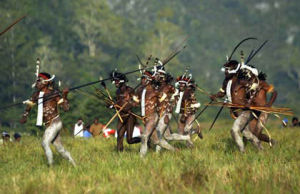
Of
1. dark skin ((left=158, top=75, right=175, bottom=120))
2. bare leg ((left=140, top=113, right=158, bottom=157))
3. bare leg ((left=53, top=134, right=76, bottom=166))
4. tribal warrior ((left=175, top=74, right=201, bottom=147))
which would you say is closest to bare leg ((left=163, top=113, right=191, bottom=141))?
dark skin ((left=158, top=75, right=175, bottom=120))

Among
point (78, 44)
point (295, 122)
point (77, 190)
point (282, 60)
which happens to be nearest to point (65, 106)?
point (77, 190)

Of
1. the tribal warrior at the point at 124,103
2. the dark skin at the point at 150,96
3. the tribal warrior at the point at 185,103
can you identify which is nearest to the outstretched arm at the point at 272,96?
the dark skin at the point at 150,96

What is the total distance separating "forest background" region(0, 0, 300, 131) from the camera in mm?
62531

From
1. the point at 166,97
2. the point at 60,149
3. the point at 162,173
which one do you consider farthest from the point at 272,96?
the point at 60,149

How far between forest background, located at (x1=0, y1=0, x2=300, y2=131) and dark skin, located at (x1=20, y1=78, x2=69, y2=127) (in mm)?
24516

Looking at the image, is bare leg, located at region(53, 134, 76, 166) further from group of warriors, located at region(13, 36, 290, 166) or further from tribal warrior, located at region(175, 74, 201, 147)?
tribal warrior, located at region(175, 74, 201, 147)

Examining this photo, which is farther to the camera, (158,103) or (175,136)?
(175,136)

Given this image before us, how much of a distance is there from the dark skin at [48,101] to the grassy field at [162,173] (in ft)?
3.68

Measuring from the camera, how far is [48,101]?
12789mm

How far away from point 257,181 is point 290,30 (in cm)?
10134

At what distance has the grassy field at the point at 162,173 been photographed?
9398 millimetres

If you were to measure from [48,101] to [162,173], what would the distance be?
12.0ft

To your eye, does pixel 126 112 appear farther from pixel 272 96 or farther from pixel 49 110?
pixel 272 96

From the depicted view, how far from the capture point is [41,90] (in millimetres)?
12938
